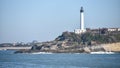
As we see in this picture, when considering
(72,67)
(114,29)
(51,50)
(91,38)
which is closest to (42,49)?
(51,50)

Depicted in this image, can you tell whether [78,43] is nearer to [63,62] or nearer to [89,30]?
[89,30]

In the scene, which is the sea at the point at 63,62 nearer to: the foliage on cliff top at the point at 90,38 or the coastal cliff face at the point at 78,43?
the coastal cliff face at the point at 78,43

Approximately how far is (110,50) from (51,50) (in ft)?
41.1

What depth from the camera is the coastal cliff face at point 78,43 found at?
3917 inches

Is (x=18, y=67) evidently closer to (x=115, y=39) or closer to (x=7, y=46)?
(x=115, y=39)

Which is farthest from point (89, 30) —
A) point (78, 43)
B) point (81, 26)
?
point (78, 43)

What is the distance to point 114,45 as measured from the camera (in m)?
101

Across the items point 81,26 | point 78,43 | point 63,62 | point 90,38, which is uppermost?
point 81,26

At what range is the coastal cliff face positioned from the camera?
99500mm

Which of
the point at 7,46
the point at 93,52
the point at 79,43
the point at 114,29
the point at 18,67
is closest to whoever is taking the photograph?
the point at 18,67

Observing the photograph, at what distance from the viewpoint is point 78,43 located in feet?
346

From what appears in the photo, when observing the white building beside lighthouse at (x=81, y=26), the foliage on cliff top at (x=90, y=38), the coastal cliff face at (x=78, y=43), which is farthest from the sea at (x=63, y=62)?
the white building beside lighthouse at (x=81, y=26)

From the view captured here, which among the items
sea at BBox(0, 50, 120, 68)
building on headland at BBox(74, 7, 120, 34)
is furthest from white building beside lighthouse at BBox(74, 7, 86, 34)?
sea at BBox(0, 50, 120, 68)

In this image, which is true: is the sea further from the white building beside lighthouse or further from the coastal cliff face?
the white building beside lighthouse
